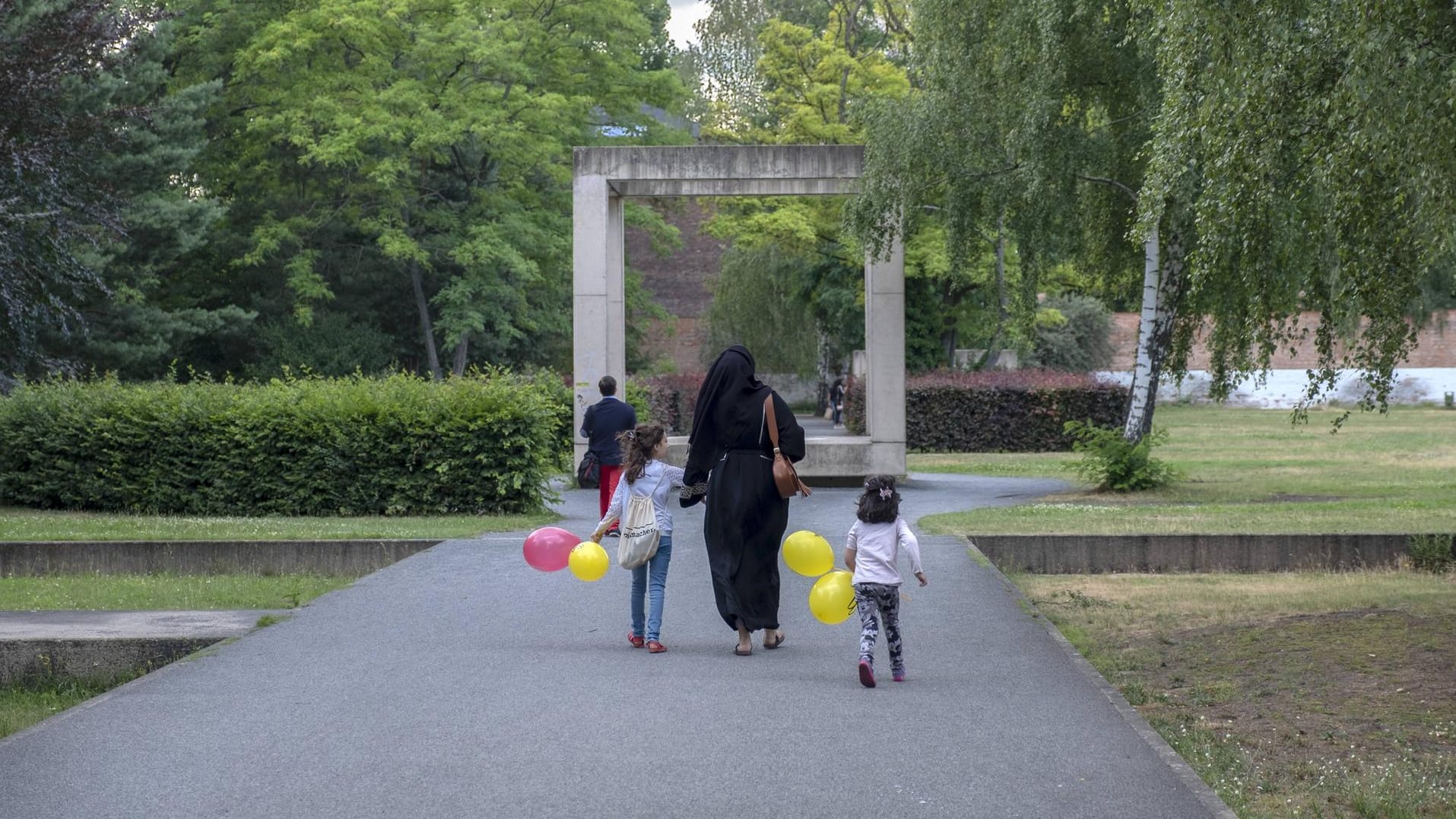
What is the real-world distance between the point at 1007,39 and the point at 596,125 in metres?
27.1

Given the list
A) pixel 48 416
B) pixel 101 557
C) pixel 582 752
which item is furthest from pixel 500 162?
pixel 582 752

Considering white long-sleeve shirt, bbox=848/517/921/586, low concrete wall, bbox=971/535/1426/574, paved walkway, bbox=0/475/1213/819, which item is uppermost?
white long-sleeve shirt, bbox=848/517/921/586

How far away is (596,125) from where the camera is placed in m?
48.3

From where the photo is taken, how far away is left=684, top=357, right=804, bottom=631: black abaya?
1005 cm

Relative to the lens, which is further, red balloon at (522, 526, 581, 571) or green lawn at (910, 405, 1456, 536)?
green lawn at (910, 405, 1456, 536)

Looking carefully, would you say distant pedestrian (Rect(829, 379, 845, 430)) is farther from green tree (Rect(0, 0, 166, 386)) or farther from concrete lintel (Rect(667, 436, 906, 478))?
green tree (Rect(0, 0, 166, 386))

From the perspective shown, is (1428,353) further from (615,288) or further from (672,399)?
(615,288)

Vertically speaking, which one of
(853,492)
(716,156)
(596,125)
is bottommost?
(853,492)

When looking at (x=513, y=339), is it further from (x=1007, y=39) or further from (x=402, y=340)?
(x=1007, y=39)

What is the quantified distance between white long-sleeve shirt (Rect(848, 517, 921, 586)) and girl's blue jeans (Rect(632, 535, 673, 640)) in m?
→ 1.53

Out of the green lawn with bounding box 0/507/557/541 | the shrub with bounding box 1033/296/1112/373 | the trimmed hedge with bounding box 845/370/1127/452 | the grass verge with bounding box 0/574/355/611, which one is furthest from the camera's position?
the shrub with bounding box 1033/296/1112/373

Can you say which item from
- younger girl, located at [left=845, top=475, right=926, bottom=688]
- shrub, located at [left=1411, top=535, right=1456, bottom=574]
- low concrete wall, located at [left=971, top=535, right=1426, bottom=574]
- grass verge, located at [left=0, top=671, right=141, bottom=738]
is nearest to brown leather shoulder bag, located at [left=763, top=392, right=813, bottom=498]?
younger girl, located at [left=845, top=475, right=926, bottom=688]

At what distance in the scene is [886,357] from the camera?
26.5 m

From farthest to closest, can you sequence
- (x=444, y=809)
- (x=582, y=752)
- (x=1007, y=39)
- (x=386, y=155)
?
1. (x=386, y=155)
2. (x=1007, y=39)
3. (x=582, y=752)
4. (x=444, y=809)
